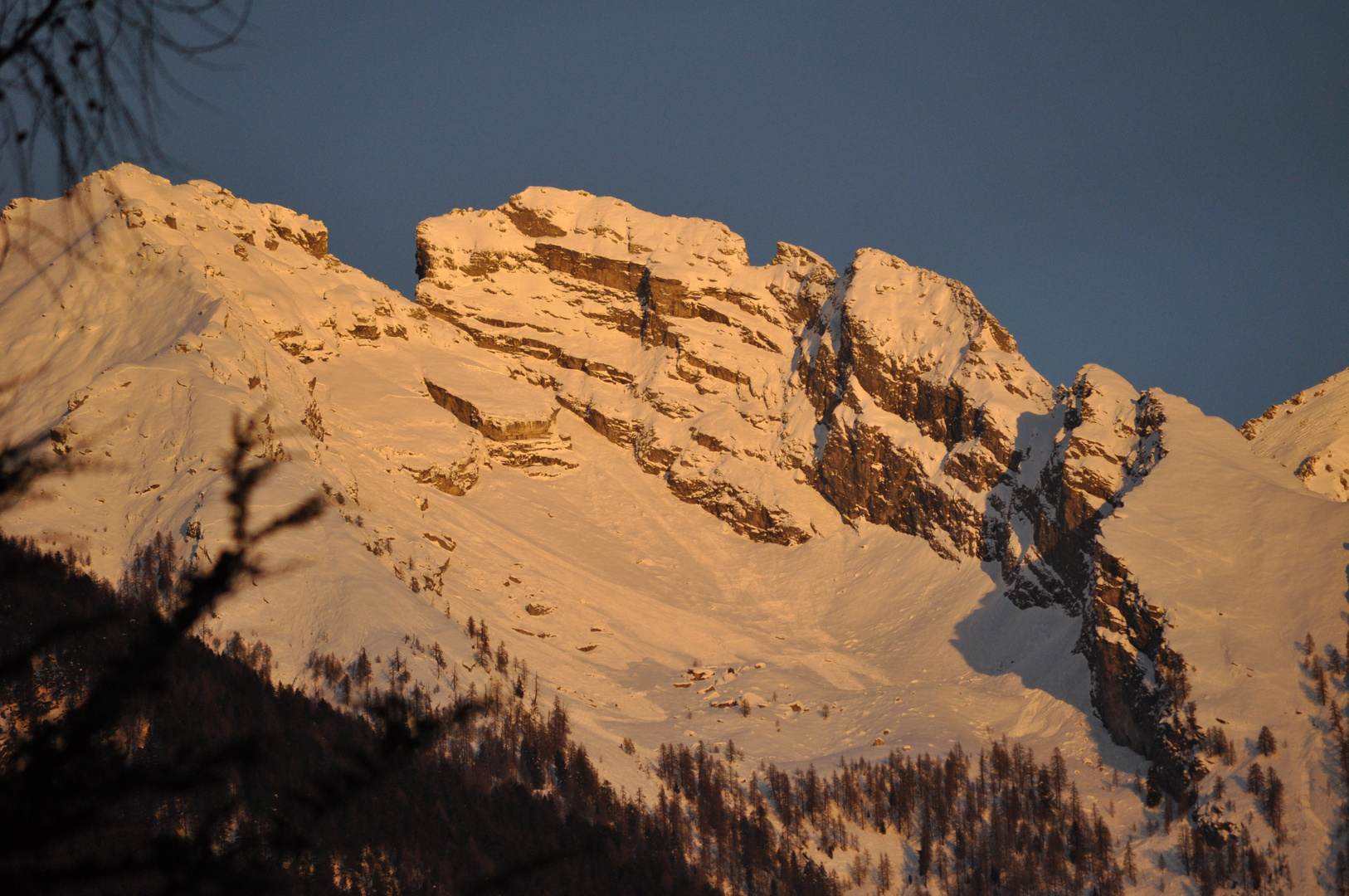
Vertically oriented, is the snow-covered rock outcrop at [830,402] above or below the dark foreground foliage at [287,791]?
above

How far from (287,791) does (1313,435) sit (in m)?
186

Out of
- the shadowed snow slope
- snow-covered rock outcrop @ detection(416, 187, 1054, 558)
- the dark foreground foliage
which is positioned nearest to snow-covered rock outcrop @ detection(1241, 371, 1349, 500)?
the shadowed snow slope

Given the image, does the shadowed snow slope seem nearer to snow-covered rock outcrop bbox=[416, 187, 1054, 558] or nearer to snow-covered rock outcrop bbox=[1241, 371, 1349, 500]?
snow-covered rock outcrop bbox=[416, 187, 1054, 558]

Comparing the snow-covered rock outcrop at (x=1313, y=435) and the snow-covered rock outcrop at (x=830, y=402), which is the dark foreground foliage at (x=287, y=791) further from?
the snow-covered rock outcrop at (x=1313, y=435)

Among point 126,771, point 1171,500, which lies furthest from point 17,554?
point 1171,500

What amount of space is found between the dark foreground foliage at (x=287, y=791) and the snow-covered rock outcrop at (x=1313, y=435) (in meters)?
101

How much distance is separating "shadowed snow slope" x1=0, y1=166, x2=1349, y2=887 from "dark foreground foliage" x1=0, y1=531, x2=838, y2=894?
7305mm

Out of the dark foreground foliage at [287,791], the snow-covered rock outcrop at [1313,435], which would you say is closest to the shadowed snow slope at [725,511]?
the dark foreground foliage at [287,791]

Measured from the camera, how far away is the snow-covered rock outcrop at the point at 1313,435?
156375mm

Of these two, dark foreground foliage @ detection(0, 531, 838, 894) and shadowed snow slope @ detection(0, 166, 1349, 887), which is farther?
shadowed snow slope @ detection(0, 166, 1349, 887)

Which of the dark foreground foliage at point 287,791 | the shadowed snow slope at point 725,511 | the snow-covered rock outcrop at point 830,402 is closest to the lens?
the dark foreground foliage at point 287,791

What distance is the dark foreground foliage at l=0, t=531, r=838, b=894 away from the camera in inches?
259

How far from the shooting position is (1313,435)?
166125 mm

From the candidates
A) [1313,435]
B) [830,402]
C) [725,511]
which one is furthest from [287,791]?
[1313,435]
